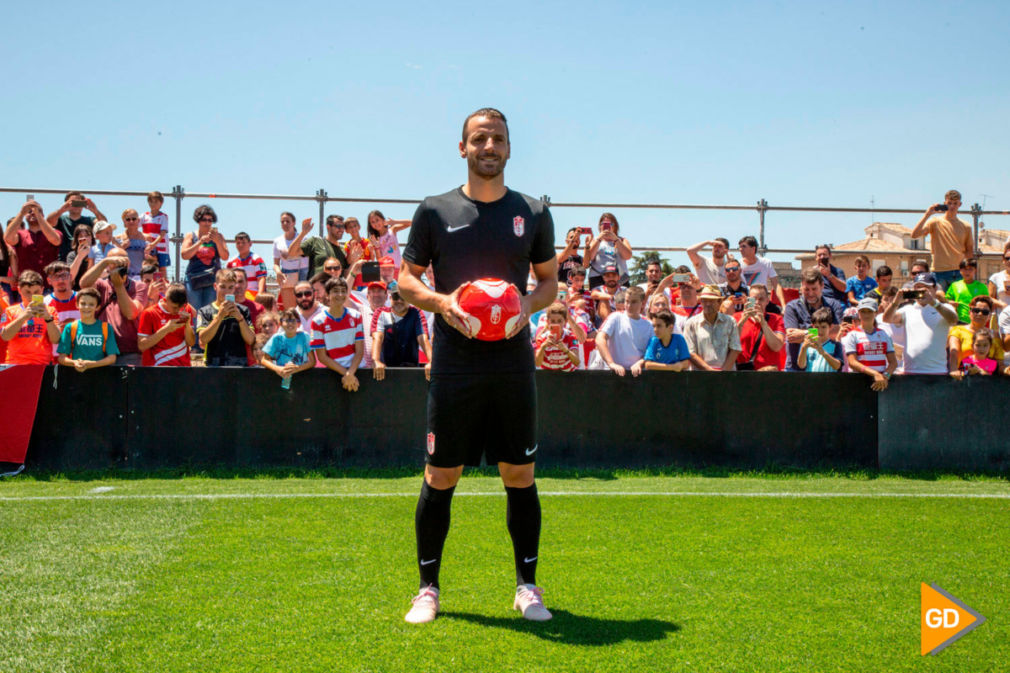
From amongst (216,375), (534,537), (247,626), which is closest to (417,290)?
(534,537)

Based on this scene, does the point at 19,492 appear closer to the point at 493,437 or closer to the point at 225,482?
the point at 225,482

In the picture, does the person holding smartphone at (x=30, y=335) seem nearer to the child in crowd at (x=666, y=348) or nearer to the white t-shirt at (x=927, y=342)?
the child in crowd at (x=666, y=348)

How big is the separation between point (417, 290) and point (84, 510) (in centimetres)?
455

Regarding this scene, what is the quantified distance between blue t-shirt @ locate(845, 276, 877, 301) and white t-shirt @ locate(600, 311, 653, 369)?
14.5 ft

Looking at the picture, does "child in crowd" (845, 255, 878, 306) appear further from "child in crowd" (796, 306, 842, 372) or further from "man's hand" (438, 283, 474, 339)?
"man's hand" (438, 283, 474, 339)

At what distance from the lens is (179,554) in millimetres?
5734

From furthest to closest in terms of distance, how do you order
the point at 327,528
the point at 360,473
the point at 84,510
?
1. the point at 360,473
2. the point at 84,510
3. the point at 327,528

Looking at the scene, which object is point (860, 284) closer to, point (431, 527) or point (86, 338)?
point (86, 338)

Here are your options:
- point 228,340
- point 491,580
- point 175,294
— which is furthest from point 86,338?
point 491,580

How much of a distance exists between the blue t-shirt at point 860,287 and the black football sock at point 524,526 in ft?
33.7

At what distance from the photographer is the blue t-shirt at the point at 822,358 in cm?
1073

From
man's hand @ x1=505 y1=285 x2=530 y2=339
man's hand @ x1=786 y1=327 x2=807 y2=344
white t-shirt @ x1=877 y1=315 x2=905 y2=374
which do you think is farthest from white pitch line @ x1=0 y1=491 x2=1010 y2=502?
man's hand @ x1=505 y1=285 x2=530 y2=339

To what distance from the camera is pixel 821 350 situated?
1061 centimetres

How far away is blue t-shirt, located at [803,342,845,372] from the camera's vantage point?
1073 cm
